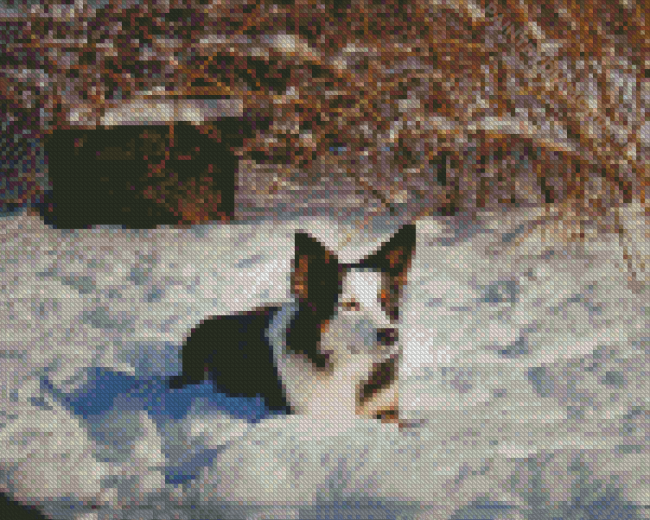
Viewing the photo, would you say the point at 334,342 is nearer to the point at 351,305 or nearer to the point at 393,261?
the point at 351,305

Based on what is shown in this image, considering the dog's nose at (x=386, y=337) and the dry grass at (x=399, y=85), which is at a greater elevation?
the dry grass at (x=399, y=85)

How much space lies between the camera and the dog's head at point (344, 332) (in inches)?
91.7

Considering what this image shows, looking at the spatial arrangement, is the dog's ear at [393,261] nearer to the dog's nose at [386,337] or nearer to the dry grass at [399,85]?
the dog's nose at [386,337]

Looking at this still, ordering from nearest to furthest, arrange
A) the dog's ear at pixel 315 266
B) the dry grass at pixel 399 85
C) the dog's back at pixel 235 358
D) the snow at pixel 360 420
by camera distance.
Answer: the snow at pixel 360 420 < the dog's ear at pixel 315 266 < the dog's back at pixel 235 358 < the dry grass at pixel 399 85

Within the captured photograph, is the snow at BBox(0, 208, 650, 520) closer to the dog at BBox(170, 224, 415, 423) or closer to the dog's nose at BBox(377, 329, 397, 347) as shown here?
the dog at BBox(170, 224, 415, 423)

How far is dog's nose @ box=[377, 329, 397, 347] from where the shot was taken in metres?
2.41

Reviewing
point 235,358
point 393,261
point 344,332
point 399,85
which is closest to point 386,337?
point 344,332

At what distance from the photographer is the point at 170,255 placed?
454cm

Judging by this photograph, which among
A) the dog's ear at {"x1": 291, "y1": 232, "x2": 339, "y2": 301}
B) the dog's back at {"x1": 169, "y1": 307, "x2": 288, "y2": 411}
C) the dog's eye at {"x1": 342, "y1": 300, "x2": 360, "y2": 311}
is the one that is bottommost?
the dog's back at {"x1": 169, "y1": 307, "x2": 288, "y2": 411}

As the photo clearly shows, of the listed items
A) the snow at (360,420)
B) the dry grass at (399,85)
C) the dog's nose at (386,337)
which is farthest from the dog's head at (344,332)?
the dry grass at (399,85)

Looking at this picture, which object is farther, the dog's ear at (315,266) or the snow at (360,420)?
the dog's ear at (315,266)

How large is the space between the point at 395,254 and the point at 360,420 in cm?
71

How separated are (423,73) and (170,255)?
2.35 metres

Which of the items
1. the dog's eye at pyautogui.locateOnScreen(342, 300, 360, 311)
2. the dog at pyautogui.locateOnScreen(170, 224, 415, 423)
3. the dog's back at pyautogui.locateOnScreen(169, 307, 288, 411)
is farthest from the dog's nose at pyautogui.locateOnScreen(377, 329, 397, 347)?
the dog's back at pyautogui.locateOnScreen(169, 307, 288, 411)
